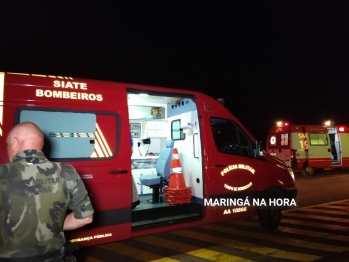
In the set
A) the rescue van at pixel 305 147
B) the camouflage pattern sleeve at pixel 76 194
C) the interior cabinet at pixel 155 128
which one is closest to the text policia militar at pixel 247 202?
the interior cabinet at pixel 155 128

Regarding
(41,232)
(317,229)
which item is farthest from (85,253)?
(317,229)

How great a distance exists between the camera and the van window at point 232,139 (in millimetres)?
5992

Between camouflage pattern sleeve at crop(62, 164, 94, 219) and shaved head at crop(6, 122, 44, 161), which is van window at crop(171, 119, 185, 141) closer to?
camouflage pattern sleeve at crop(62, 164, 94, 219)

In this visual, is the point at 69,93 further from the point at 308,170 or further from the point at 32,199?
the point at 308,170

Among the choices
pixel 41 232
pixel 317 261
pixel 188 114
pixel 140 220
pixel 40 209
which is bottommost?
pixel 317 261

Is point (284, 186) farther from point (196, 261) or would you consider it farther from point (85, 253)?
point (85, 253)

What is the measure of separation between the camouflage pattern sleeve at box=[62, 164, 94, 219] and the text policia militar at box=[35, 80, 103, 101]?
2.14m

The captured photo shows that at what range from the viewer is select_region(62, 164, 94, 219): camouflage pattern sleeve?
2.32 metres

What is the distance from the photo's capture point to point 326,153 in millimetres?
17016

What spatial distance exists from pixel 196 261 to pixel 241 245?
1.11 m

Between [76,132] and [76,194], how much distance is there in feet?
7.30

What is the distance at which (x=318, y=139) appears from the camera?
16969 mm

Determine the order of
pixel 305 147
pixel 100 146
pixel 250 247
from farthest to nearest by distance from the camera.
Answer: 1. pixel 305 147
2. pixel 250 247
3. pixel 100 146

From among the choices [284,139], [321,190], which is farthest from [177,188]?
[284,139]
